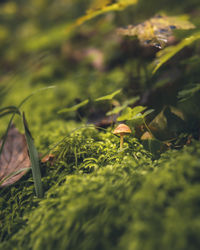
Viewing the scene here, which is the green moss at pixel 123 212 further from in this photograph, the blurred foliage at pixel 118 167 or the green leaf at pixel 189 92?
the green leaf at pixel 189 92

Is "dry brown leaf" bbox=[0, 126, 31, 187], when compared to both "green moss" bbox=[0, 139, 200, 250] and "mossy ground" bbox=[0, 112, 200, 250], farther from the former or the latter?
"green moss" bbox=[0, 139, 200, 250]

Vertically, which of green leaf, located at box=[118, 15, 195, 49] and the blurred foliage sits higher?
green leaf, located at box=[118, 15, 195, 49]

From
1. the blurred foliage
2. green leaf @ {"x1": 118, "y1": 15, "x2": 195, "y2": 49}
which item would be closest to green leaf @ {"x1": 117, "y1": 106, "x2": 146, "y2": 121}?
the blurred foliage

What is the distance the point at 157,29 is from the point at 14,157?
892 mm

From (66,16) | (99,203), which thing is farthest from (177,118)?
(66,16)

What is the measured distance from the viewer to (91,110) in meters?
1.31

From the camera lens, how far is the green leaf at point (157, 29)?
971 millimetres

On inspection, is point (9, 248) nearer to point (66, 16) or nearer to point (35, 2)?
point (66, 16)

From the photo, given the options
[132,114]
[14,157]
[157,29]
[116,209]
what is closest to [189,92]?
[132,114]

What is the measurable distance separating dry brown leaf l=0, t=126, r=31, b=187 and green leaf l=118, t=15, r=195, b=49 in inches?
28.6

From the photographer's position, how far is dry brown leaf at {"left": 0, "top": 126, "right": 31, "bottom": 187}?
889 mm

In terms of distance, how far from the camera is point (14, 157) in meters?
1.00

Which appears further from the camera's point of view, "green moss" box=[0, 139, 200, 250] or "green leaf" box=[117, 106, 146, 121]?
"green leaf" box=[117, 106, 146, 121]

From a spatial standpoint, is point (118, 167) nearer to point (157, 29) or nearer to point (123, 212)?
point (123, 212)
